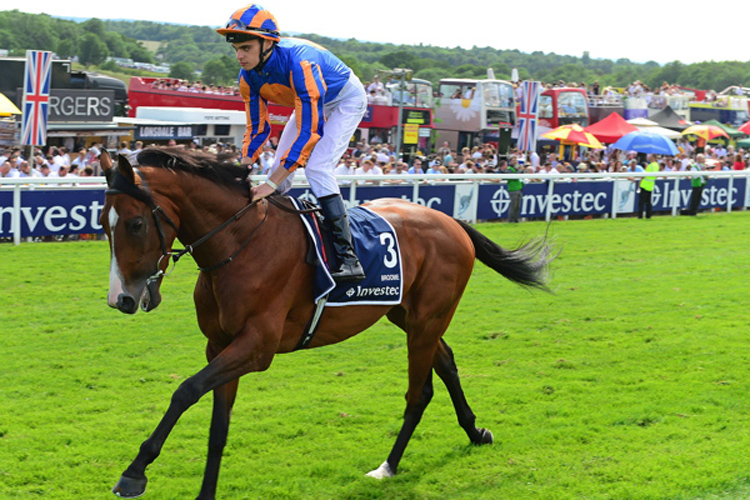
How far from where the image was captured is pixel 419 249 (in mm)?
4617

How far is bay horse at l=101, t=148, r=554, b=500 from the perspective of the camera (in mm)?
3381

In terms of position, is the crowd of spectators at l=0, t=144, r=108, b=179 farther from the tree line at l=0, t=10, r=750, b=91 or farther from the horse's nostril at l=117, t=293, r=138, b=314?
the tree line at l=0, t=10, r=750, b=91

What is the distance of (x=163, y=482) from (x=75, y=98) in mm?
15465

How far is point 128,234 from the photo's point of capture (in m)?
3.38

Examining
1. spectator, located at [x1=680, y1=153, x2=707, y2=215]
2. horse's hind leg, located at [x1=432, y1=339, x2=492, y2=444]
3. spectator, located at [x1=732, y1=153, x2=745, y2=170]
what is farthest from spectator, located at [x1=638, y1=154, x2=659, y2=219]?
horse's hind leg, located at [x1=432, y1=339, x2=492, y2=444]

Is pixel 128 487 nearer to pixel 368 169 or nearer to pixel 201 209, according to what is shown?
pixel 201 209

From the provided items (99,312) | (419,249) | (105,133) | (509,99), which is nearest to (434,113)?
(509,99)

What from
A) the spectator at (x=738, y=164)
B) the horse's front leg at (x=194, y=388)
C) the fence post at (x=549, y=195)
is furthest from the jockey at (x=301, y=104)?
the spectator at (x=738, y=164)

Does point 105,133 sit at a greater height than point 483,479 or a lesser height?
greater

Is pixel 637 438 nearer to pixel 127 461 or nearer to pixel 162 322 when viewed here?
pixel 127 461

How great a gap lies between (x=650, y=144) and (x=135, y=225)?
16697 millimetres

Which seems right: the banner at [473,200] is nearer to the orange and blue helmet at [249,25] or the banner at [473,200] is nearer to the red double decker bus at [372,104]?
the orange and blue helmet at [249,25]

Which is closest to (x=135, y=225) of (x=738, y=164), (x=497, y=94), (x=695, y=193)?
(x=695, y=193)

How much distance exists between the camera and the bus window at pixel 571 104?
28.0 meters
